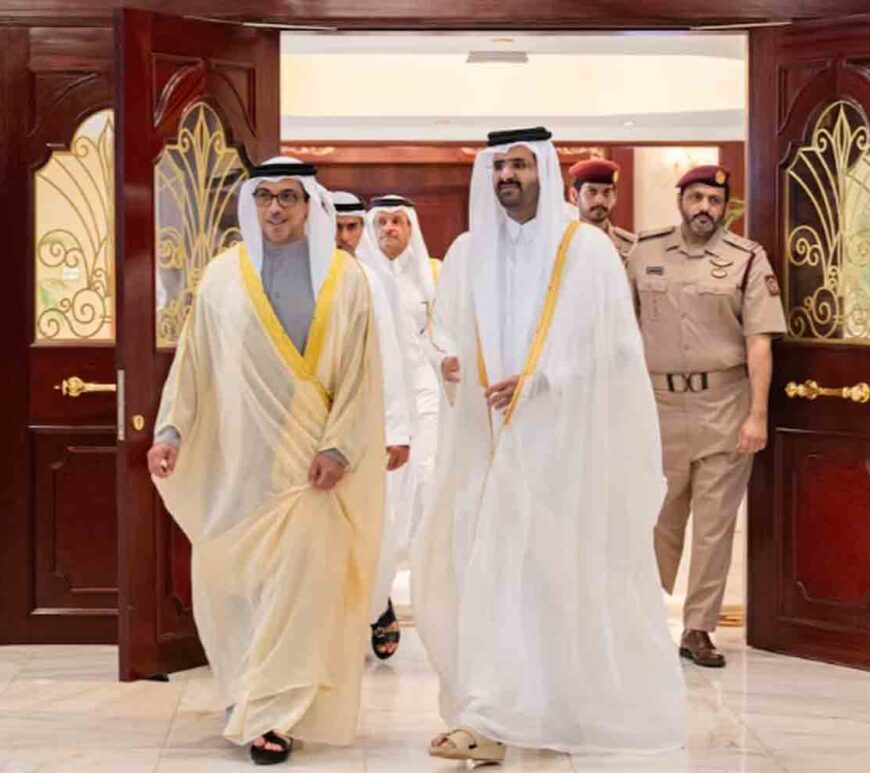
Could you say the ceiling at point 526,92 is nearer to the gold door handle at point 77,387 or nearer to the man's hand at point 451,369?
the gold door handle at point 77,387

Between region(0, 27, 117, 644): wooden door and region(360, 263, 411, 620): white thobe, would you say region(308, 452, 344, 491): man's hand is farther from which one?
region(0, 27, 117, 644): wooden door

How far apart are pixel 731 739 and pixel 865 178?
2.13m

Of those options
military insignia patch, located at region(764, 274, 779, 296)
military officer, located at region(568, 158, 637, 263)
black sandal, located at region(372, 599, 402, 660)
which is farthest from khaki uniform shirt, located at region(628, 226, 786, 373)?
black sandal, located at region(372, 599, 402, 660)

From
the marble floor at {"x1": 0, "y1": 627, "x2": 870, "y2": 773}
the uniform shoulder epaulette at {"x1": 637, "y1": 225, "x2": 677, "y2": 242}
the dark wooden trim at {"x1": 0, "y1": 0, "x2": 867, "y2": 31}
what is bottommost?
the marble floor at {"x1": 0, "y1": 627, "x2": 870, "y2": 773}

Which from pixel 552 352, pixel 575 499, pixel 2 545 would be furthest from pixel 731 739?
pixel 2 545

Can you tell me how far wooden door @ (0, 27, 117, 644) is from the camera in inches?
274

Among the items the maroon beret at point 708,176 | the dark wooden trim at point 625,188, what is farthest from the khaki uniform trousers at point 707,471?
the dark wooden trim at point 625,188

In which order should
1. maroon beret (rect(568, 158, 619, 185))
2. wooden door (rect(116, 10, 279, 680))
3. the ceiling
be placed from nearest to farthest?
wooden door (rect(116, 10, 279, 680)), maroon beret (rect(568, 158, 619, 185)), the ceiling

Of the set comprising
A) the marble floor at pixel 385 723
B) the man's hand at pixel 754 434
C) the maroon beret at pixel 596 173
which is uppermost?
the maroon beret at pixel 596 173

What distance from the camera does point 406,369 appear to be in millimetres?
6969

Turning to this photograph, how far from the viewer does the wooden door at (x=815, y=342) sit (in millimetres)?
6750

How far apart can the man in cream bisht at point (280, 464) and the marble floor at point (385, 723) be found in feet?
0.70

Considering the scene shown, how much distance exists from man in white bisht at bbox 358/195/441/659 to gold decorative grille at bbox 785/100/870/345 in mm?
1428

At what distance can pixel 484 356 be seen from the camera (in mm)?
5520
